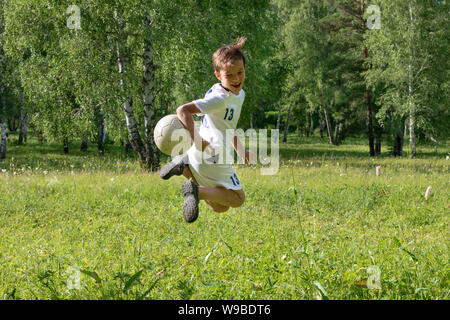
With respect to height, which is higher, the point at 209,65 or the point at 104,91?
the point at 209,65

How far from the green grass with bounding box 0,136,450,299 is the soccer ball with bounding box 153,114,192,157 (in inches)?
44.9

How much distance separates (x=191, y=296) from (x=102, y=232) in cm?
288

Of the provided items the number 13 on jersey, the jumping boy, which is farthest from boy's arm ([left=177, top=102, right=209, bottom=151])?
the number 13 on jersey

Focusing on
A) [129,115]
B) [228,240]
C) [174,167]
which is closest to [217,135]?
[174,167]

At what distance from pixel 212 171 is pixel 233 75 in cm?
101

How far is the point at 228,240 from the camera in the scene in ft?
17.7

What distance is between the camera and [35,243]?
5.39 m

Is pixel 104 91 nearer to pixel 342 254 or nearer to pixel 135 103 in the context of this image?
pixel 135 103

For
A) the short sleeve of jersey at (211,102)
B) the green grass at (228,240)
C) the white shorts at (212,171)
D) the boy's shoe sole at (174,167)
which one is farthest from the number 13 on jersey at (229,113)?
the green grass at (228,240)

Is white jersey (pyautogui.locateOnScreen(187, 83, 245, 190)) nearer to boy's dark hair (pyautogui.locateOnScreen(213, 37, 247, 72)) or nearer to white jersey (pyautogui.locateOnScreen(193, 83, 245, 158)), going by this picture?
white jersey (pyautogui.locateOnScreen(193, 83, 245, 158))

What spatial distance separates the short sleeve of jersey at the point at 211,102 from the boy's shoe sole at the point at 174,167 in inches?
27.7

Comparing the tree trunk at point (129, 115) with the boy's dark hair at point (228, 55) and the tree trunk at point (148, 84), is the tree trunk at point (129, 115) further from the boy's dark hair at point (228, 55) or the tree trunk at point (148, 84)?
the boy's dark hair at point (228, 55)

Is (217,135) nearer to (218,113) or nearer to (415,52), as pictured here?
(218,113)
